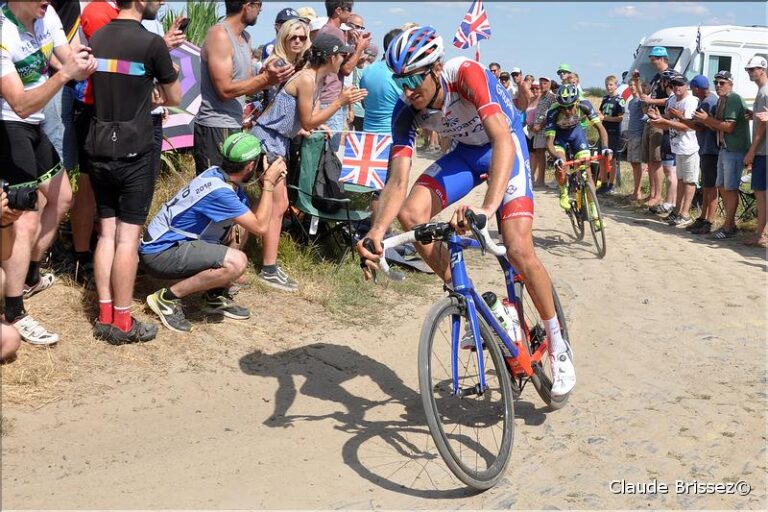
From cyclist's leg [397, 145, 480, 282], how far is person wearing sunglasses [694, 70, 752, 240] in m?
7.25

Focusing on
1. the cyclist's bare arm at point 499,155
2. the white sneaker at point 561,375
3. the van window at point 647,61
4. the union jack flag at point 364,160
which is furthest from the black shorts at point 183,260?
the van window at point 647,61

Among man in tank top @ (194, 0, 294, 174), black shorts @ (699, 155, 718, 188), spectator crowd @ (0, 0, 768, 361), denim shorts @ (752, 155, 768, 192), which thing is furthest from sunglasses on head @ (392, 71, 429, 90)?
black shorts @ (699, 155, 718, 188)

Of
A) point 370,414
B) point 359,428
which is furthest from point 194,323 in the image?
point 359,428

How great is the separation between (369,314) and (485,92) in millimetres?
2917

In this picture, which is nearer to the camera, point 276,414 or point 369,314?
point 276,414

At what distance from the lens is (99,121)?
18.4 feet

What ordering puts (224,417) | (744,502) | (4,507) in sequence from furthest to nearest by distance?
1. (224,417)
2. (744,502)
3. (4,507)

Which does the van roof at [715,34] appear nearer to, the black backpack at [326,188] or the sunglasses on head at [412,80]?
the black backpack at [326,188]

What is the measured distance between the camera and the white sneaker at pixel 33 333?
18.0 ft

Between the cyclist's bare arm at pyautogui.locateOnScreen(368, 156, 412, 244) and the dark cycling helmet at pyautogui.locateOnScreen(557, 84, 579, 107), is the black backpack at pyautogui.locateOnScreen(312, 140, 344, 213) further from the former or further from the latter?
the dark cycling helmet at pyautogui.locateOnScreen(557, 84, 579, 107)

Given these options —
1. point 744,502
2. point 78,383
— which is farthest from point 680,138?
point 78,383

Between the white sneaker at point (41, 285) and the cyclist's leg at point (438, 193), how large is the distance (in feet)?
9.03

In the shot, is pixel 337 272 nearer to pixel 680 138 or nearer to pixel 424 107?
pixel 424 107

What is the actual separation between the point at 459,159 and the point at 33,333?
3.01 metres
